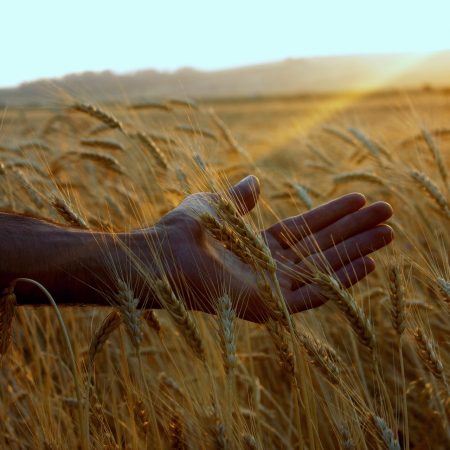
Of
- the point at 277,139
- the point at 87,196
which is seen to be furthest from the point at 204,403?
the point at 277,139

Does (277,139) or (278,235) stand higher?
(278,235)

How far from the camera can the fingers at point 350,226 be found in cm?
182

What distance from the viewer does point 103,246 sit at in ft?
5.12

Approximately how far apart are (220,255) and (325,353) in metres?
0.52

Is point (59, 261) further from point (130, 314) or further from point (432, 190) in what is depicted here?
point (432, 190)

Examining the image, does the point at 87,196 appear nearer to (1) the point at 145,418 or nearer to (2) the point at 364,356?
(2) the point at 364,356

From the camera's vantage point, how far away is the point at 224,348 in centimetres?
119

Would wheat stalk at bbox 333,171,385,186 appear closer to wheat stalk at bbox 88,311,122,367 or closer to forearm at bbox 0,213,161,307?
forearm at bbox 0,213,161,307

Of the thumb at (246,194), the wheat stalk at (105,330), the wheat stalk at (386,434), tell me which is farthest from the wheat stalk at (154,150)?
the wheat stalk at (386,434)

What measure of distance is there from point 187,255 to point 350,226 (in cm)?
51

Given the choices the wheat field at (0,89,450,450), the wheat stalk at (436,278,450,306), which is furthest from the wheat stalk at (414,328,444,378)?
the wheat stalk at (436,278,450,306)

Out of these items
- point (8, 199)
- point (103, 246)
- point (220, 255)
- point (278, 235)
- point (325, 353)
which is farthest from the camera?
point (8, 199)

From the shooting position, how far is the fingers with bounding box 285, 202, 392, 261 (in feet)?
5.97

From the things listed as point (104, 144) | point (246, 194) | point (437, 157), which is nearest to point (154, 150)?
point (104, 144)
